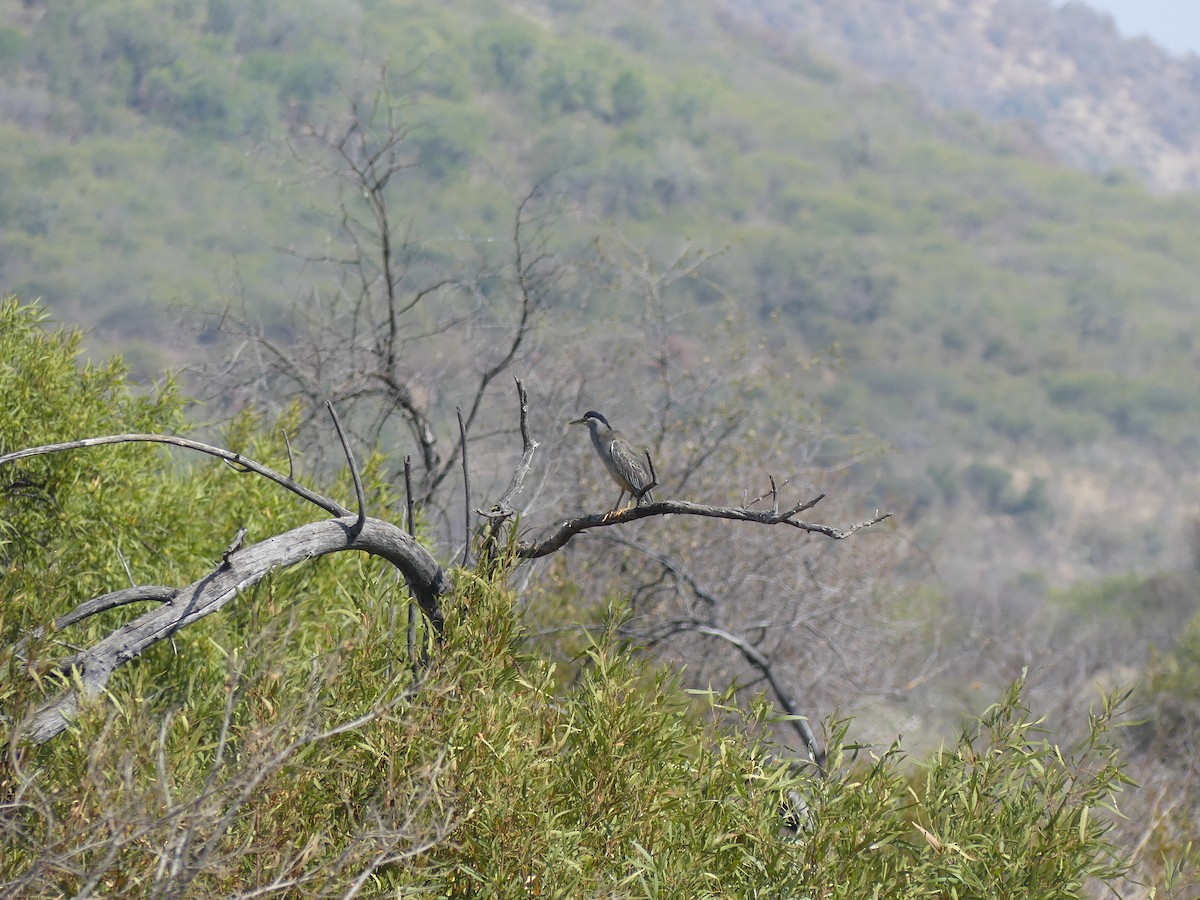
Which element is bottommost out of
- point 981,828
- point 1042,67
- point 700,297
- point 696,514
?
point 1042,67

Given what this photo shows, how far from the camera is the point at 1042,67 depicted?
111000 millimetres

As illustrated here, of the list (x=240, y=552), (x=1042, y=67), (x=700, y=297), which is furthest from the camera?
(x=1042, y=67)

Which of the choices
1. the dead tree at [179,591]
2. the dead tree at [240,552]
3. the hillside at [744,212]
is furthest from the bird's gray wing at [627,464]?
the hillside at [744,212]

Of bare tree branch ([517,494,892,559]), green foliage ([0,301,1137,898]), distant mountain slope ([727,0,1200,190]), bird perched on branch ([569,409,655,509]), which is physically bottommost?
distant mountain slope ([727,0,1200,190])

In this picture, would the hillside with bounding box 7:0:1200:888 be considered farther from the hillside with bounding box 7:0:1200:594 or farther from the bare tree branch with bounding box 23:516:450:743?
the bare tree branch with bounding box 23:516:450:743

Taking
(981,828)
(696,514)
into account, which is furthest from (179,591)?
(981,828)

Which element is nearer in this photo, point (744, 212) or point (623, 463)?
point (623, 463)

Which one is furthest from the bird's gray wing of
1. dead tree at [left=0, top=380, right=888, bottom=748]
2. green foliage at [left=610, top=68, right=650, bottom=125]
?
green foliage at [left=610, top=68, right=650, bottom=125]

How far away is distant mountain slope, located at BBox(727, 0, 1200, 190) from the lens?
102 m

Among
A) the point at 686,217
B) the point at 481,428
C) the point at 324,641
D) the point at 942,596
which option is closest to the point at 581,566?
the point at 481,428

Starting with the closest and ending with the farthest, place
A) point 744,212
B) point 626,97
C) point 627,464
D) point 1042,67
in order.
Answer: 1. point 627,464
2. point 626,97
3. point 744,212
4. point 1042,67

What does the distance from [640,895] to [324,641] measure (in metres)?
1.28

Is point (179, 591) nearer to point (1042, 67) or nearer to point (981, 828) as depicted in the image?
point (981, 828)

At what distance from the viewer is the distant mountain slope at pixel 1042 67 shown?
102m
